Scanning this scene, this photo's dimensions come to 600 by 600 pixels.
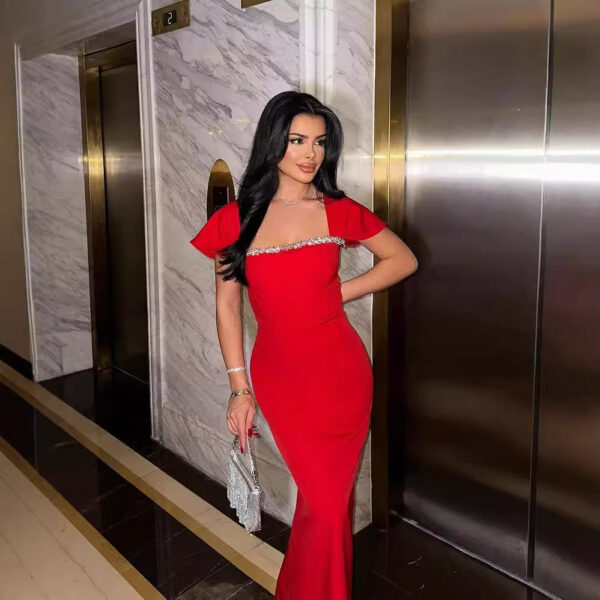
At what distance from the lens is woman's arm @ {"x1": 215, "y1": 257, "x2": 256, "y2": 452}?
211 centimetres

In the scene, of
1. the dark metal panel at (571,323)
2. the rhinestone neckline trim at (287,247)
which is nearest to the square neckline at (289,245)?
the rhinestone neckline trim at (287,247)

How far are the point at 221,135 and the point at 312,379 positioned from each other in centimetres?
152

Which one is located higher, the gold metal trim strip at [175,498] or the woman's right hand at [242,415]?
the woman's right hand at [242,415]

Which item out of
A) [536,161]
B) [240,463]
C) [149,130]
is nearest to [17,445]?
[149,130]

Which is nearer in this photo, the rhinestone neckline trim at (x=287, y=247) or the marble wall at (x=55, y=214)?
the rhinestone neckline trim at (x=287, y=247)

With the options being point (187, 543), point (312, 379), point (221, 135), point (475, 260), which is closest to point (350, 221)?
point (312, 379)

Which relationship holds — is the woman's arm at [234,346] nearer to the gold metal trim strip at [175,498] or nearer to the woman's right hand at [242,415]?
the woman's right hand at [242,415]

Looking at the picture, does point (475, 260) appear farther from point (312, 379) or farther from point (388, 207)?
point (312, 379)

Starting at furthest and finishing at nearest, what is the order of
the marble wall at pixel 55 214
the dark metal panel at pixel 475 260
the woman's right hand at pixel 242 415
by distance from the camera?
the marble wall at pixel 55 214 < the dark metal panel at pixel 475 260 < the woman's right hand at pixel 242 415

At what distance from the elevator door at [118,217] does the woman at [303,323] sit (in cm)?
265

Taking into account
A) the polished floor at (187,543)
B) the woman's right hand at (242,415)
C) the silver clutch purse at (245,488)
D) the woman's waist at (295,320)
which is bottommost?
the polished floor at (187,543)

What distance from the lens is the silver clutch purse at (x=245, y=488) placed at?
7.00 feet

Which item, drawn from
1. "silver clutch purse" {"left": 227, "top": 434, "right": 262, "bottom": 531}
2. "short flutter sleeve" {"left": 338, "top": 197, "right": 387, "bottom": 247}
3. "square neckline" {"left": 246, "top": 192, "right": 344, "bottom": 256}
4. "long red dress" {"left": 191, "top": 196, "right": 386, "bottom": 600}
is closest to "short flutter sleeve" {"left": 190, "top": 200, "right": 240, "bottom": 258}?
"long red dress" {"left": 191, "top": 196, "right": 386, "bottom": 600}

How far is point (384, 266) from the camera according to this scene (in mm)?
2268
